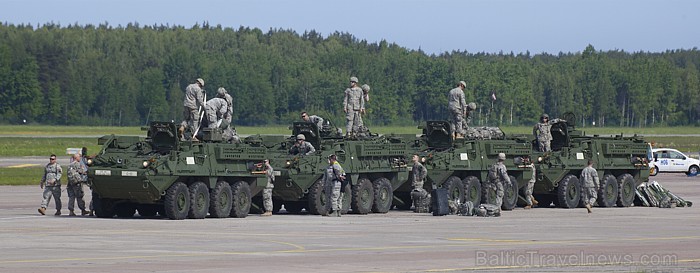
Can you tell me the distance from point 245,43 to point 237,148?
160 meters

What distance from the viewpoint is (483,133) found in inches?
1492

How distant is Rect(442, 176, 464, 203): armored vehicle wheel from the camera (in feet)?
114

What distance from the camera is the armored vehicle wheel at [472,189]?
3531cm

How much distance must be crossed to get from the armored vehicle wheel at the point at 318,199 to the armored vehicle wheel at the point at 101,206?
444 cm

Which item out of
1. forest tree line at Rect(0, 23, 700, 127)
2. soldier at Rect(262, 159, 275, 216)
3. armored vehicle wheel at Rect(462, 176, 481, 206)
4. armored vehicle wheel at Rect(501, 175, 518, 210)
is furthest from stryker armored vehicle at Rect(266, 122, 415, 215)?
forest tree line at Rect(0, 23, 700, 127)

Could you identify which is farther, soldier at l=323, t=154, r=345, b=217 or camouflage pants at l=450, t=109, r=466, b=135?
camouflage pants at l=450, t=109, r=466, b=135

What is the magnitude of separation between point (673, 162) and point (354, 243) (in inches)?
1641

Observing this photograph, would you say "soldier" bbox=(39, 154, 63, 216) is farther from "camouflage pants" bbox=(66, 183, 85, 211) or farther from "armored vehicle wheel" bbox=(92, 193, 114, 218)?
"armored vehicle wheel" bbox=(92, 193, 114, 218)

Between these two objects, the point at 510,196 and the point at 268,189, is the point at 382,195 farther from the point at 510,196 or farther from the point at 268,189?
the point at 510,196

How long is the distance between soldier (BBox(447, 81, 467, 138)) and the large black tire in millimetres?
8047

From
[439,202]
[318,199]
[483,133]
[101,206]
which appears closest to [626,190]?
[483,133]

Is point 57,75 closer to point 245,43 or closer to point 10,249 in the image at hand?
point 245,43

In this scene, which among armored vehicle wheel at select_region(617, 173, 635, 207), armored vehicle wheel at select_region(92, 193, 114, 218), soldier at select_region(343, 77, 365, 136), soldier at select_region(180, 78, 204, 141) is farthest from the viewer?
armored vehicle wheel at select_region(617, 173, 635, 207)

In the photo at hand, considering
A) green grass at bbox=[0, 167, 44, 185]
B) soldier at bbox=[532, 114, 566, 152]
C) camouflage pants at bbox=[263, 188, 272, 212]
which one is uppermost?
soldier at bbox=[532, 114, 566, 152]
